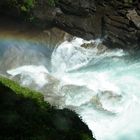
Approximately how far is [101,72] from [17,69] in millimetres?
3634

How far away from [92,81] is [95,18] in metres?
4.33

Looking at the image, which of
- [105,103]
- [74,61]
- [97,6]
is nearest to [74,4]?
[97,6]

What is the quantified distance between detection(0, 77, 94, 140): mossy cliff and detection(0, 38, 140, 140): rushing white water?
4746mm

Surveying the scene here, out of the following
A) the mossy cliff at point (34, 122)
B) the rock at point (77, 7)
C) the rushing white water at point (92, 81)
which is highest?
the rock at point (77, 7)

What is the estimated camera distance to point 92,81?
54.6 feet

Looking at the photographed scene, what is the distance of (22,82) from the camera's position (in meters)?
16.5

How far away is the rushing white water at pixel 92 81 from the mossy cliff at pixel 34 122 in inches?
187

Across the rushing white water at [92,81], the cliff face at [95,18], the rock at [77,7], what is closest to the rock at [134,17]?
the cliff face at [95,18]

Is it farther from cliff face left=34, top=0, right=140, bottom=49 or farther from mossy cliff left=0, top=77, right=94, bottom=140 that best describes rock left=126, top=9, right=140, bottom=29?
mossy cliff left=0, top=77, right=94, bottom=140

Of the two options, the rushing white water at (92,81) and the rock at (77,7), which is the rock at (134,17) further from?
the rock at (77,7)

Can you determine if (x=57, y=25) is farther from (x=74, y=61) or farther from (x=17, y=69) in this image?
(x=17, y=69)

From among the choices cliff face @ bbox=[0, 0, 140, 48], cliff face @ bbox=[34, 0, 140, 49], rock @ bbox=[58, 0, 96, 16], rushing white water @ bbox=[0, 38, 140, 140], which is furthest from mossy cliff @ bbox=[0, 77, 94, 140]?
rock @ bbox=[58, 0, 96, 16]

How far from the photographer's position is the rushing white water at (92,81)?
13.4 metres

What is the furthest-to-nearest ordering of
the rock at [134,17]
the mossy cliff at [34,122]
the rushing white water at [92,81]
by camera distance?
the rock at [134,17], the rushing white water at [92,81], the mossy cliff at [34,122]
